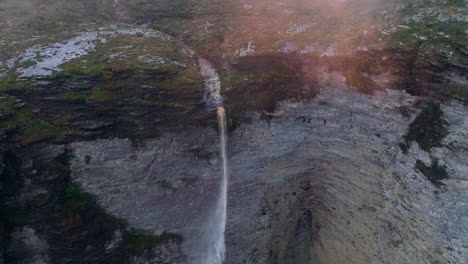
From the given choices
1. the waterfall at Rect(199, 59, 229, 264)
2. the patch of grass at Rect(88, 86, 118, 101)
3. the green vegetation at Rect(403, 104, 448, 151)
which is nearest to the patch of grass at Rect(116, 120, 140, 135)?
the patch of grass at Rect(88, 86, 118, 101)

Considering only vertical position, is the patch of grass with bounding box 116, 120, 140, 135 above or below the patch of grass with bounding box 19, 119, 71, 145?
below

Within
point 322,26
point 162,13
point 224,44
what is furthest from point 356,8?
point 162,13

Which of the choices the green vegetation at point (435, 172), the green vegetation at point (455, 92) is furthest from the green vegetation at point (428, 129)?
the green vegetation at point (435, 172)

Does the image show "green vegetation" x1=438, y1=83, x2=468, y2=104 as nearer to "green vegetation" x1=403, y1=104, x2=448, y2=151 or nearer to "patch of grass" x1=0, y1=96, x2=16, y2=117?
"green vegetation" x1=403, y1=104, x2=448, y2=151

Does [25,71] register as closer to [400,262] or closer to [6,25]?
[6,25]

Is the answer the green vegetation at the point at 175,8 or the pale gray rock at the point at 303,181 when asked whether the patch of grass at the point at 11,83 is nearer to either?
the pale gray rock at the point at 303,181

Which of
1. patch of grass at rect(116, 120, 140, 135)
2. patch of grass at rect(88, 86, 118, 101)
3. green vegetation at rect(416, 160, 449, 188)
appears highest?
patch of grass at rect(88, 86, 118, 101)

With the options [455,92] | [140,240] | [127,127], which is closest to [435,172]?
[455,92]
